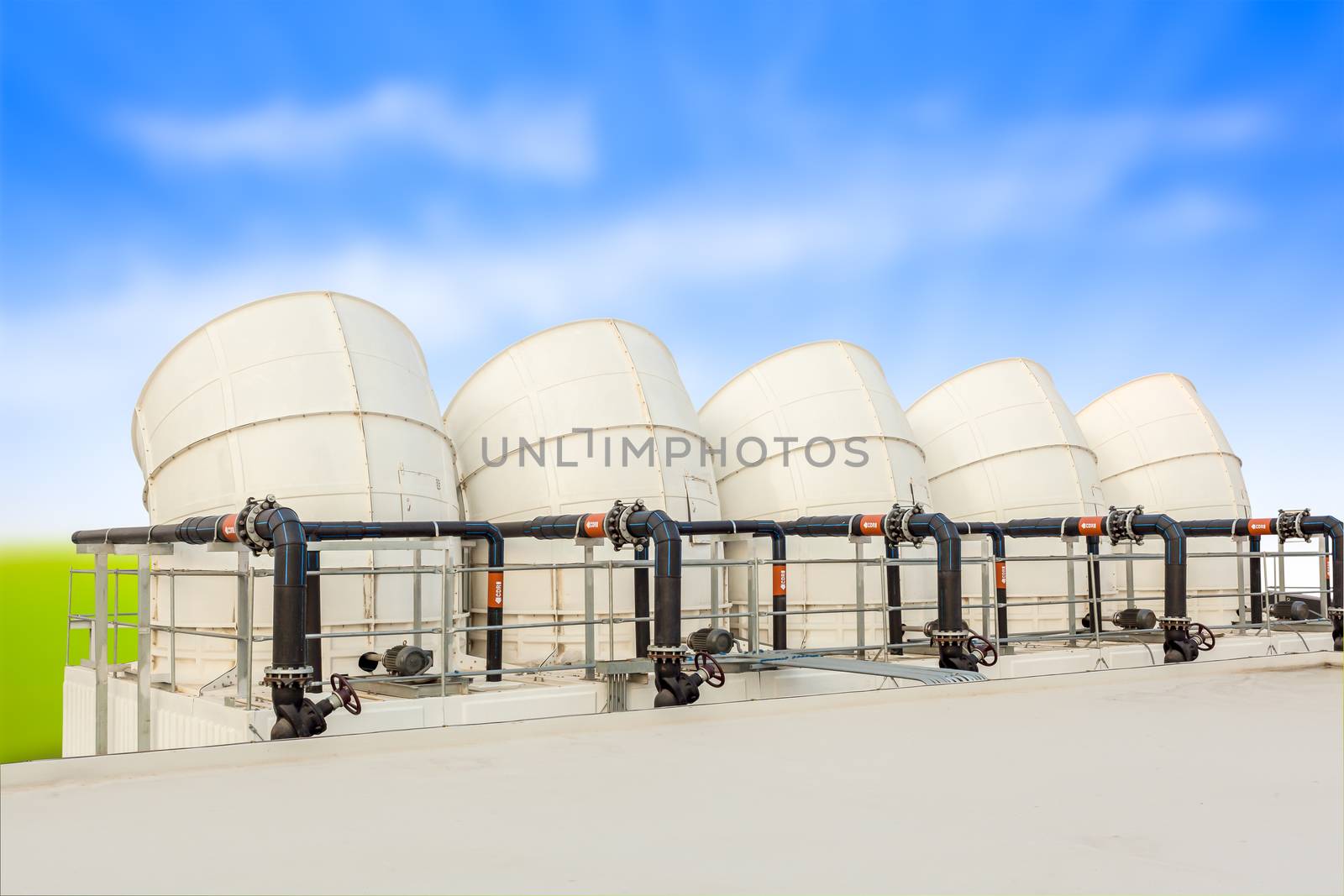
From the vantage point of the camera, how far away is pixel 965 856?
4.22 m

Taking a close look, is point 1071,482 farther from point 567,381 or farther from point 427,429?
point 427,429

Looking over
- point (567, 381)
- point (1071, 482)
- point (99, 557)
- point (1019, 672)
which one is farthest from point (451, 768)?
point (1071, 482)

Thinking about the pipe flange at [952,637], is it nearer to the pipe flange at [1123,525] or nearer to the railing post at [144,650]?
the pipe flange at [1123,525]

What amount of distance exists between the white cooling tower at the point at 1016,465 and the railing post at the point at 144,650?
14991 mm

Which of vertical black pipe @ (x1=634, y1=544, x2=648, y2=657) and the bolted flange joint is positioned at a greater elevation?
vertical black pipe @ (x1=634, y1=544, x2=648, y2=657)

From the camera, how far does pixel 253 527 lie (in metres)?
10.1

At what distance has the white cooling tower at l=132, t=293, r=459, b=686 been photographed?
13.5 meters

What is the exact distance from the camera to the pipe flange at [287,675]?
9336mm

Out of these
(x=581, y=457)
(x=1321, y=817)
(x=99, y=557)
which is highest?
(x=581, y=457)

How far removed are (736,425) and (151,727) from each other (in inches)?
433

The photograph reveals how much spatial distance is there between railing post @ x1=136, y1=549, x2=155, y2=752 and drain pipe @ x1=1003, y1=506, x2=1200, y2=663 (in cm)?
1217

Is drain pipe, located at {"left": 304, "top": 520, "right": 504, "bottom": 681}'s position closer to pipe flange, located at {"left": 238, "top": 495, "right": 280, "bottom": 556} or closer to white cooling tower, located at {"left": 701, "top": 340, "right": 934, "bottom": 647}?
pipe flange, located at {"left": 238, "top": 495, "right": 280, "bottom": 556}

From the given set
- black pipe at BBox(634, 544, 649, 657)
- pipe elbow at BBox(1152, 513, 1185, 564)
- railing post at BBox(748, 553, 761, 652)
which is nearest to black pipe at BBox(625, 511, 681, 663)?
black pipe at BBox(634, 544, 649, 657)

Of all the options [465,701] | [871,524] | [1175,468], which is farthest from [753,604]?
[1175,468]
